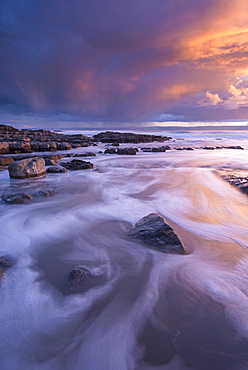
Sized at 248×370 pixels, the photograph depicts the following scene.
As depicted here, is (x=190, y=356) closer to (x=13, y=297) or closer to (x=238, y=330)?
(x=238, y=330)

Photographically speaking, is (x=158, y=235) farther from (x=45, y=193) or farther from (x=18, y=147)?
(x=18, y=147)

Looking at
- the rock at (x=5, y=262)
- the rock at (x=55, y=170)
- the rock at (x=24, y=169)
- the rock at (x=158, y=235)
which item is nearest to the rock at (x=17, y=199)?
the rock at (x=5, y=262)

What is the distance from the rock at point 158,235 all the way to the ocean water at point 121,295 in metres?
0.10

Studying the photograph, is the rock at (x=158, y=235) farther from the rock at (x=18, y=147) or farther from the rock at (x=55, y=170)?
the rock at (x=18, y=147)

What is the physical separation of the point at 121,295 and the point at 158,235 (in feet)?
2.98

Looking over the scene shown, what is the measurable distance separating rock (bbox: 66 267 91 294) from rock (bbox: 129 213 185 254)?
860 millimetres

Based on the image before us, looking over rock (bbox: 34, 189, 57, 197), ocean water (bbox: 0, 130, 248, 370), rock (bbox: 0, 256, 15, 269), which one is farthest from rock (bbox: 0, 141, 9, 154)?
rock (bbox: 0, 256, 15, 269)

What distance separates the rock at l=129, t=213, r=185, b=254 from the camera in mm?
2277

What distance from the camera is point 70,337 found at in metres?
1.34

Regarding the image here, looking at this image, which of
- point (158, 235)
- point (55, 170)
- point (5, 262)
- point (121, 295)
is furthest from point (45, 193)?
point (121, 295)

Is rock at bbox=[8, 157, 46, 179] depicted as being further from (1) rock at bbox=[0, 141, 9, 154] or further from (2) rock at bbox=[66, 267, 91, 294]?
(1) rock at bbox=[0, 141, 9, 154]

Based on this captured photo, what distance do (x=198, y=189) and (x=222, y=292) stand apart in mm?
3384

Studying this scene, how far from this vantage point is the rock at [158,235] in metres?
2.28

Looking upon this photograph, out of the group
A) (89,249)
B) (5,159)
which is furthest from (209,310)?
(5,159)
